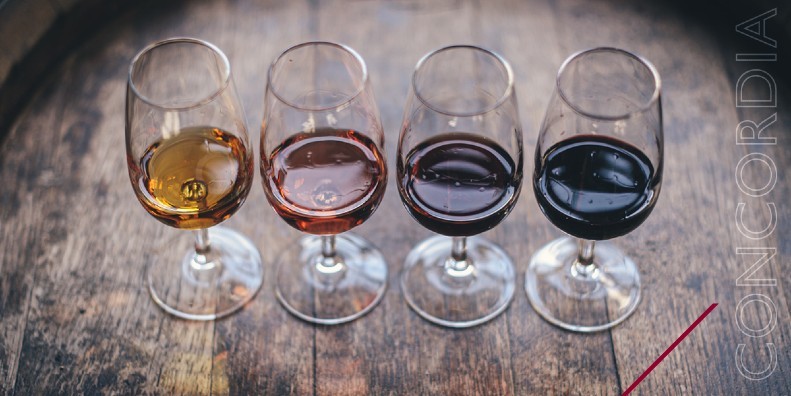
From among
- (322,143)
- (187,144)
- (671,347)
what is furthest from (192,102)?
(671,347)

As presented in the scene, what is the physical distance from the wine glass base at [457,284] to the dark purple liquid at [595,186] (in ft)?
0.65

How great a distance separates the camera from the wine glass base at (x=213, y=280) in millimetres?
1475

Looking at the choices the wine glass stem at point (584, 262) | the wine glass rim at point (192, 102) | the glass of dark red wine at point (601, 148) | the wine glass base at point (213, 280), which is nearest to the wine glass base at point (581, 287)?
the wine glass stem at point (584, 262)

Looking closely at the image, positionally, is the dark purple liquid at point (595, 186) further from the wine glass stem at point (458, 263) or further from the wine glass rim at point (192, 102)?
the wine glass rim at point (192, 102)

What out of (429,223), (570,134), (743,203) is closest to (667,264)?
(743,203)

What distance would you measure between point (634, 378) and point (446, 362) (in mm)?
277

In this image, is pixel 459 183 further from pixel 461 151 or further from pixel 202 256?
pixel 202 256

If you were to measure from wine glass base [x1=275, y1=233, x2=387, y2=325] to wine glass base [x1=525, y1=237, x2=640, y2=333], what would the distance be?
25 cm

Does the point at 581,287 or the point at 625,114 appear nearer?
the point at 625,114

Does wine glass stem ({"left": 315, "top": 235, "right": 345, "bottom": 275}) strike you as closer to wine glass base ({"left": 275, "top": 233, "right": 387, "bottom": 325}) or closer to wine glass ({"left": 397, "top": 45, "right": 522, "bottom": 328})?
wine glass base ({"left": 275, "top": 233, "right": 387, "bottom": 325})

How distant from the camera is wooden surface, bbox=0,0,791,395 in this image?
138 centimetres

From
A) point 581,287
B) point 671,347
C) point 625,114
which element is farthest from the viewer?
point 581,287

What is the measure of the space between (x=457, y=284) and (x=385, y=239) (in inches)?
5.8

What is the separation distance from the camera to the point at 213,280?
153 centimetres
